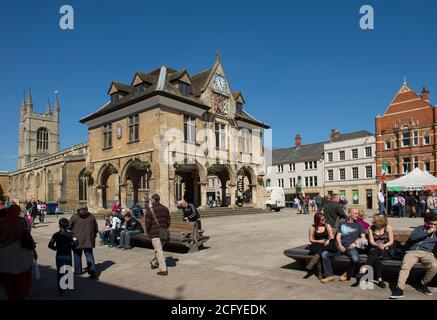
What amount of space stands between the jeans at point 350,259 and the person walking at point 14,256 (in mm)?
5621

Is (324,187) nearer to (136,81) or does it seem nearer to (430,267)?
(136,81)

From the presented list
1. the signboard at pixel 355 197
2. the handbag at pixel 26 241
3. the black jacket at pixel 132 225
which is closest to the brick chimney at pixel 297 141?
the signboard at pixel 355 197

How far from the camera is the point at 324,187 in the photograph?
178 feet

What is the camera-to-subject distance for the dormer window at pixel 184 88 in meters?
27.3

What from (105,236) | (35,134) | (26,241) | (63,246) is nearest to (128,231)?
(105,236)

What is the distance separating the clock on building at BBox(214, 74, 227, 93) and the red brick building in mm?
26718

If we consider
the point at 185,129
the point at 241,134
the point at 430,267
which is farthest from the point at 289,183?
the point at 430,267

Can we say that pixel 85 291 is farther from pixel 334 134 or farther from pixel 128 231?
pixel 334 134

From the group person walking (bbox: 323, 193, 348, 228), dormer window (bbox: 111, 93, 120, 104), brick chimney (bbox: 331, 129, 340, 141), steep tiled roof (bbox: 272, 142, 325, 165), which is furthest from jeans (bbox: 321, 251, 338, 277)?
brick chimney (bbox: 331, 129, 340, 141)

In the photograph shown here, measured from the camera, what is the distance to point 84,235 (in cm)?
794

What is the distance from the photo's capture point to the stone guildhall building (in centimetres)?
2500

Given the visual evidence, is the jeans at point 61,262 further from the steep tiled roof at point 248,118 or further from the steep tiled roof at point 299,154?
the steep tiled roof at point 299,154

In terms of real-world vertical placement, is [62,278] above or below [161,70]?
below

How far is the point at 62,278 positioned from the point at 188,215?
5.22 m
